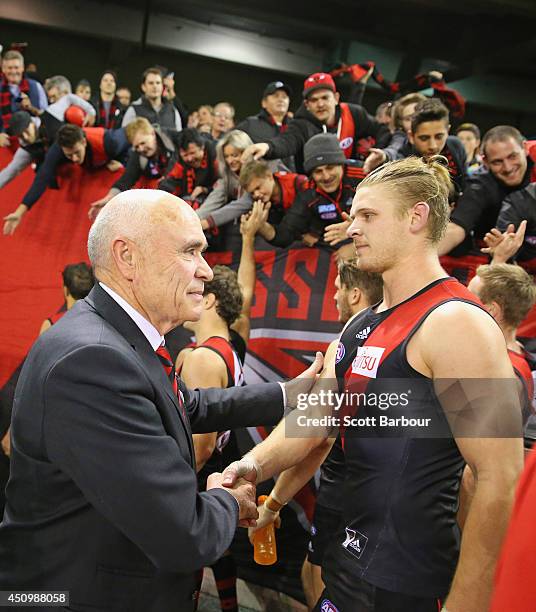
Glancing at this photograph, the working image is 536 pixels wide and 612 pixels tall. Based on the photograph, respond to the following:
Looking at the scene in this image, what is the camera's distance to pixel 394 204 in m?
2.07

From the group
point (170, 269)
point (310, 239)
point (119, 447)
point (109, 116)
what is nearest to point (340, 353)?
point (170, 269)

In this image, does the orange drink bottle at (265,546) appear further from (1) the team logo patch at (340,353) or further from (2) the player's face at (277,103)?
(2) the player's face at (277,103)

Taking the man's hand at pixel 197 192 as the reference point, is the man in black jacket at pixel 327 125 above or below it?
above

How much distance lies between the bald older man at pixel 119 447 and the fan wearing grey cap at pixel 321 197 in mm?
2599

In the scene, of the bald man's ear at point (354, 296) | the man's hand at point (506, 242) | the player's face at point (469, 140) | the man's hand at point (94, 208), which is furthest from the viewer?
the player's face at point (469, 140)

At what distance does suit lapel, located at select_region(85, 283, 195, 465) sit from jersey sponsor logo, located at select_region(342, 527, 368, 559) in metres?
0.65

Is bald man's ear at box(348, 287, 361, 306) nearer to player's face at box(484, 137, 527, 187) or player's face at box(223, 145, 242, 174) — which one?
player's face at box(484, 137, 527, 187)

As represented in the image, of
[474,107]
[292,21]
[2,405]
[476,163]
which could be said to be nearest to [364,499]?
[2,405]

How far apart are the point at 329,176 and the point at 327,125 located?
4.14ft

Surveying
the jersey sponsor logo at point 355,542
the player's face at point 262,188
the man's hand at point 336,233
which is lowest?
the jersey sponsor logo at point 355,542

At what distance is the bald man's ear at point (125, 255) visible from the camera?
172 cm

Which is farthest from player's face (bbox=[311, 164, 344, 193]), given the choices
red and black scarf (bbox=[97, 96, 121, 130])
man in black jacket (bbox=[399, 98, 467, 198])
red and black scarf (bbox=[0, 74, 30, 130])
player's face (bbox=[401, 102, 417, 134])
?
red and black scarf (bbox=[97, 96, 121, 130])

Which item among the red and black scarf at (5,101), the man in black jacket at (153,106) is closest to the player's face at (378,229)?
the man in black jacket at (153,106)

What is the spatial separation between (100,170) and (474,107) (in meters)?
14.2
